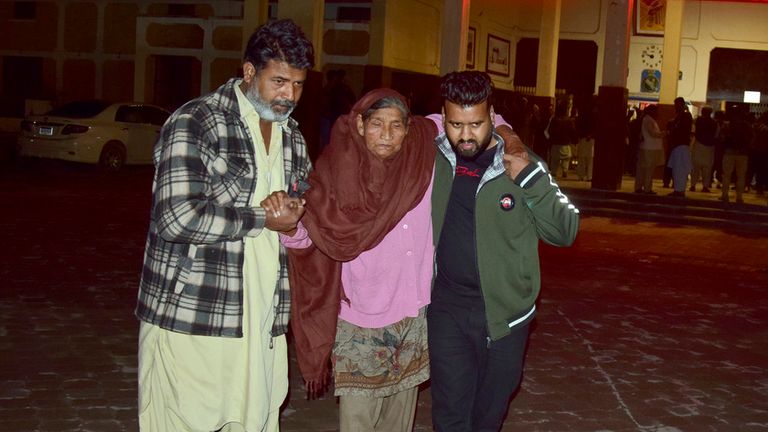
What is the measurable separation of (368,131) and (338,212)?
35cm

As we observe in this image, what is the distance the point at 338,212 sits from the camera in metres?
3.95

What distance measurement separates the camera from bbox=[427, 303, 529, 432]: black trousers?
424 centimetres

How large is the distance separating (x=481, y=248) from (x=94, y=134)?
58.4 ft

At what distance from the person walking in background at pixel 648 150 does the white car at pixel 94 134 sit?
30.9ft

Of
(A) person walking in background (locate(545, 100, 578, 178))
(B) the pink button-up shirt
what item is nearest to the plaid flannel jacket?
(B) the pink button-up shirt

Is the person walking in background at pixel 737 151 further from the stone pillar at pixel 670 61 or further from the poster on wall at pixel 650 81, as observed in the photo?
the poster on wall at pixel 650 81

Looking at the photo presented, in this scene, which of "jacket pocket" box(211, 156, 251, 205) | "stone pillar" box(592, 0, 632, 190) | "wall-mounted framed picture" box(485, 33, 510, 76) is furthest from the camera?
"wall-mounted framed picture" box(485, 33, 510, 76)

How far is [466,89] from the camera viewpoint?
12.9ft

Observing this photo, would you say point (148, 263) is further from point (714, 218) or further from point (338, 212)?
point (714, 218)

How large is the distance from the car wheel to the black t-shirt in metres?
17.9

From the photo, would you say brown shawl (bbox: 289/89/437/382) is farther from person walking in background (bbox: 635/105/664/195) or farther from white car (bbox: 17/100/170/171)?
white car (bbox: 17/100/170/171)

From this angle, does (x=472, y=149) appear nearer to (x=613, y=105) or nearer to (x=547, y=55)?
(x=613, y=105)

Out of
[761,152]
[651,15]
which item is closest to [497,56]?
[651,15]

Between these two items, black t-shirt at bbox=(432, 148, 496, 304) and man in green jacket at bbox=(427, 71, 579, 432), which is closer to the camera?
man in green jacket at bbox=(427, 71, 579, 432)
